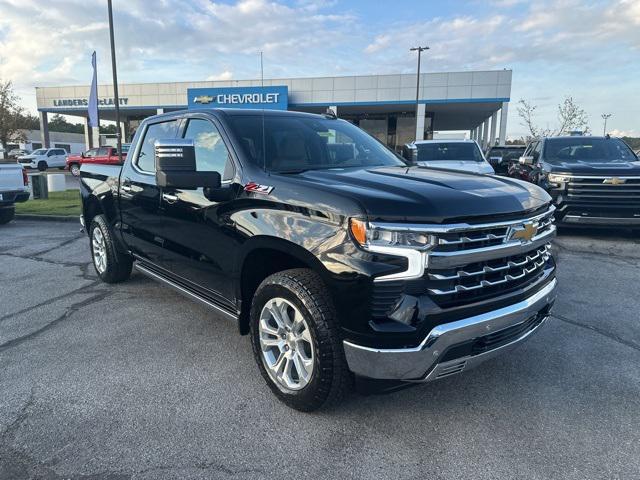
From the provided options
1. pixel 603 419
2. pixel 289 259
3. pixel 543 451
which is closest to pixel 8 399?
pixel 289 259

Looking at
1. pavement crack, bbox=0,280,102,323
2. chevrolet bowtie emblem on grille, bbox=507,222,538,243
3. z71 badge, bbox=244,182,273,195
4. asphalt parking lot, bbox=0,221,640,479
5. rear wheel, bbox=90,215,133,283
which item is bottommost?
pavement crack, bbox=0,280,102,323

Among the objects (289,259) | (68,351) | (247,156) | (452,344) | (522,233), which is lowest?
(68,351)

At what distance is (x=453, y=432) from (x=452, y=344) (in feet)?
2.20

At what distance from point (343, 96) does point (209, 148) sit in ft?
97.0

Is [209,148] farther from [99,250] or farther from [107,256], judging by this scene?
[99,250]

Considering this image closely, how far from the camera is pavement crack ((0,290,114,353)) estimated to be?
13.4 ft

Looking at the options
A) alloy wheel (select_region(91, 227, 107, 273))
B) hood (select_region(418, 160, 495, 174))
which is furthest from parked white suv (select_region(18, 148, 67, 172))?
alloy wheel (select_region(91, 227, 107, 273))

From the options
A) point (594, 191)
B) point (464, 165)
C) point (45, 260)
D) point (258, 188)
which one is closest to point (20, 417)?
point (258, 188)

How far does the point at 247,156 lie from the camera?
340cm

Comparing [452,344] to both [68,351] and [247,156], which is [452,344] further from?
[68,351]

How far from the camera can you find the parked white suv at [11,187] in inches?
389

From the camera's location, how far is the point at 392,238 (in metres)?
2.46

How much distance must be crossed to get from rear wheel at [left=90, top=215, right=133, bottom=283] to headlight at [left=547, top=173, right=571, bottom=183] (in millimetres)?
6780

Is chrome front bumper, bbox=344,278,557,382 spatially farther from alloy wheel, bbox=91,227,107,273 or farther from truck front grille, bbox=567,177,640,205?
truck front grille, bbox=567,177,640,205
